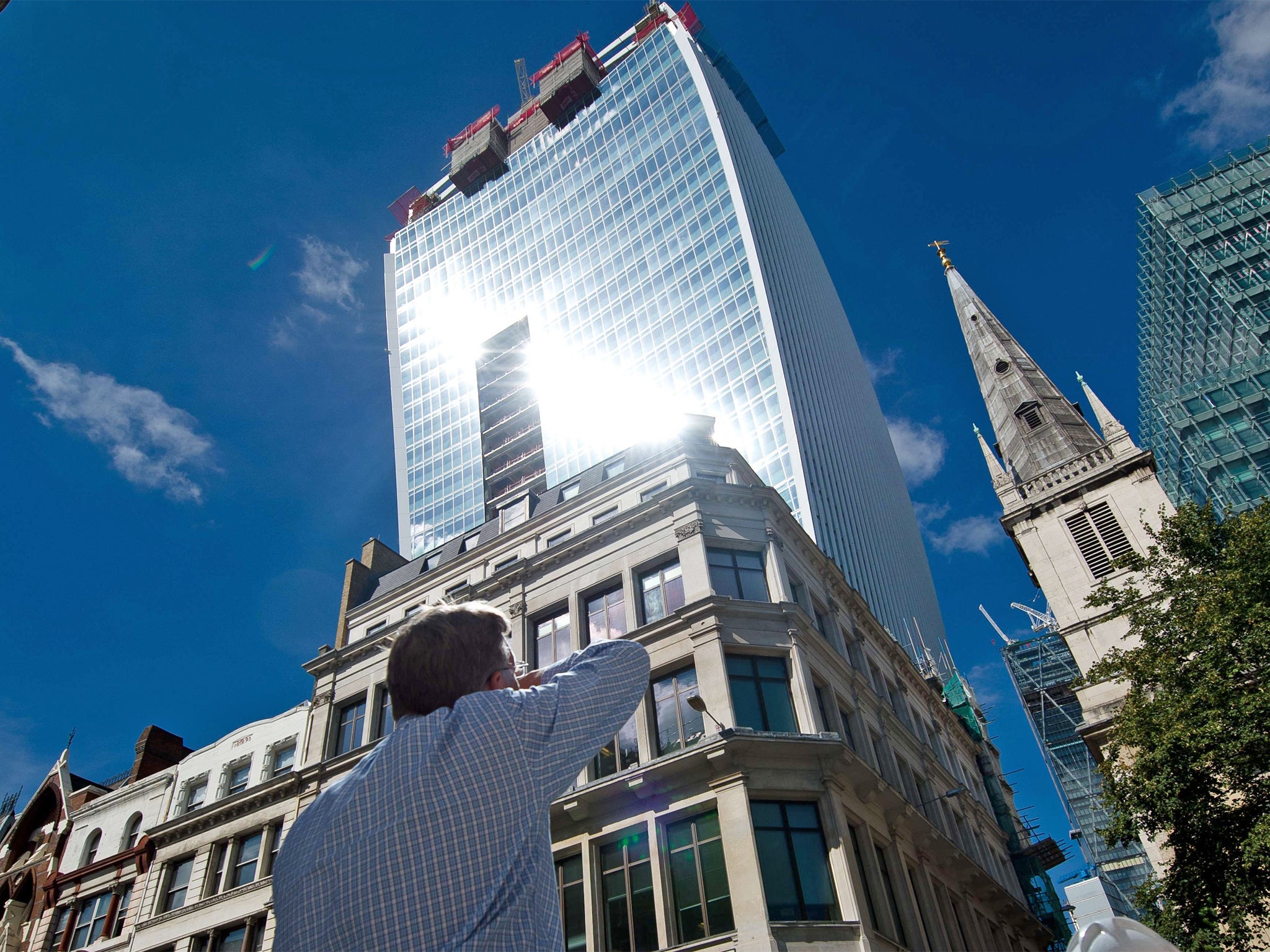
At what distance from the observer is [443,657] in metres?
3.27

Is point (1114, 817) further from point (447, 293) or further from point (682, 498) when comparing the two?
point (447, 293)

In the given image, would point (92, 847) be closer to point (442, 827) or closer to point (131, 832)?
point (131, 832)

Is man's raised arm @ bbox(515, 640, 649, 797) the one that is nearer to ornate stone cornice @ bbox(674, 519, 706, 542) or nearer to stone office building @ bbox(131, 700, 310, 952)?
ornate stone cornice @ bbox(674, 519, 706, 542)

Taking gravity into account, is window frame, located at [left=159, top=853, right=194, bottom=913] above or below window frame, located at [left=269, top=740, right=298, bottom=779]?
below

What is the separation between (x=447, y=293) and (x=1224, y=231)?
272ft

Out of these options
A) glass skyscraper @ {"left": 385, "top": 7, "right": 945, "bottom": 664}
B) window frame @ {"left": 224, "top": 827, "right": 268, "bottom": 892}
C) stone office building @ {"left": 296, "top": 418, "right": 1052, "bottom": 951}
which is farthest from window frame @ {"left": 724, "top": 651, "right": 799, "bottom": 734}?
glass skyscraper @ {"left": 385, "top": 7, "right": 945, "bottom": 664}

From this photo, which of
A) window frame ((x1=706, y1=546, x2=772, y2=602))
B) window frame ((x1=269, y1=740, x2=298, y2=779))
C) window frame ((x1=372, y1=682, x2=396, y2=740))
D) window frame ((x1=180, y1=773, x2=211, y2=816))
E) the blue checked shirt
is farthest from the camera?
window frame ((x1=180, y1=773, x2=211, y2=816))

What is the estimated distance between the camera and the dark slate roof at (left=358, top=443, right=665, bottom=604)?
30.0 meters

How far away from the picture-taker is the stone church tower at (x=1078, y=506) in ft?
142

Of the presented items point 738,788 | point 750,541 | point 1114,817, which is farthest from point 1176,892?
point 750,541

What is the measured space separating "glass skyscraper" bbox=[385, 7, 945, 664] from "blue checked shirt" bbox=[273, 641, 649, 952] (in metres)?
59.8

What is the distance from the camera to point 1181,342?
70625 mm

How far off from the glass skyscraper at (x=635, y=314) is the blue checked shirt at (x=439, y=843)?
196 feet

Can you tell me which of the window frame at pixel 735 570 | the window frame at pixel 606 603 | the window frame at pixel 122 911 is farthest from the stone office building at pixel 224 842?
the window frame at pixel 735 570
